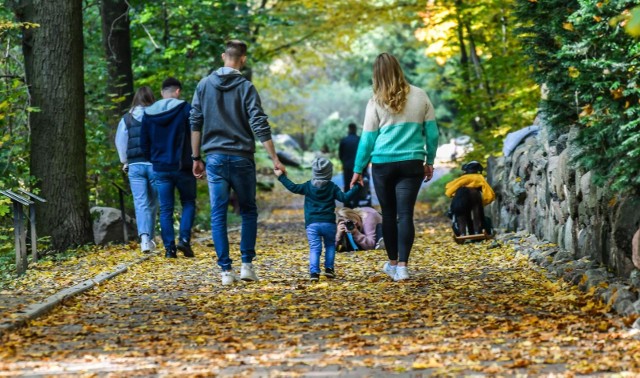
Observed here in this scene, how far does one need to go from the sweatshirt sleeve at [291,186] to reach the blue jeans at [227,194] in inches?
12.3

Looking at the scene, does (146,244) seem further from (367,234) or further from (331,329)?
(331,329)

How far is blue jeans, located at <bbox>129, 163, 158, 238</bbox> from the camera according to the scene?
504 inches

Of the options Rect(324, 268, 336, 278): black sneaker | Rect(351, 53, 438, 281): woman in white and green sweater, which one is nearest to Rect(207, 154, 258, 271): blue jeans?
Rect(324, 268, 336, 278): black sneaker

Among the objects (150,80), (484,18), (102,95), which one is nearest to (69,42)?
(102,95)

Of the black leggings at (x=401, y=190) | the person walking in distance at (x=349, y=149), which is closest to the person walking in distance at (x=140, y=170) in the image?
the black leggings at (x=401, y=190)

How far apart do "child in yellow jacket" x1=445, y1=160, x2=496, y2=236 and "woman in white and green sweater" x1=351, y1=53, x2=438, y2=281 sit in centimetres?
413

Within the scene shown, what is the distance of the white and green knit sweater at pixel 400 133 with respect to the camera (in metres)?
9.41

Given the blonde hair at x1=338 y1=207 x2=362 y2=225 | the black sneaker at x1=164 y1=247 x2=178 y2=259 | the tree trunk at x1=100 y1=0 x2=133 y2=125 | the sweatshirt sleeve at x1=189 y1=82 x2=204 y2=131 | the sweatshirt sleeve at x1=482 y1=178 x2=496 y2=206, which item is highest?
the tree trunk at x1=100 y1=0 x2=133 y2=125

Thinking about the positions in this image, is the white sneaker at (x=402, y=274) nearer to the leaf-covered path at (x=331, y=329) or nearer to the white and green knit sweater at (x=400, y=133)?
the leaf-covered path at (x=331, y=329)

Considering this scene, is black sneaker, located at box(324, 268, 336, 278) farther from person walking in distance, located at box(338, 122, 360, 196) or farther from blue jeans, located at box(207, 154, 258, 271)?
person walking in distance, located at box(338, 122, 360, 196)

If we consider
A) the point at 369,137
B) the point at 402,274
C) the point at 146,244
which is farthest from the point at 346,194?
the point at 146,244

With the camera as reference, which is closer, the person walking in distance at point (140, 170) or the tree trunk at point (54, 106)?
the tree trunk at point (54, 106)

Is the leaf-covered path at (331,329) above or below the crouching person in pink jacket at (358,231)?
below

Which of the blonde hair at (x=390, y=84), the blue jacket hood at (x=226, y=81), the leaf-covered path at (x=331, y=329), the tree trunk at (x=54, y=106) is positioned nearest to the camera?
the leaf-covered path at (x=331, y=329)
